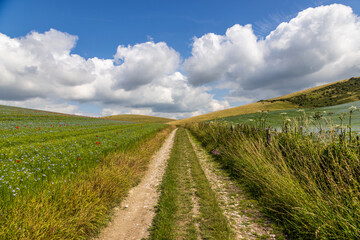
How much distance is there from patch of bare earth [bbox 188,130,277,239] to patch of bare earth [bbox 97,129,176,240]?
2498mm

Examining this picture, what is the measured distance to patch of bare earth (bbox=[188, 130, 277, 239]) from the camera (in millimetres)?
4259

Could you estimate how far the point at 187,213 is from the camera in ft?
17.0

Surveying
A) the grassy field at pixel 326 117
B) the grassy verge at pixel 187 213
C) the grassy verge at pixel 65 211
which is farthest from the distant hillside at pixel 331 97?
the grassy verge at pixel 65 211

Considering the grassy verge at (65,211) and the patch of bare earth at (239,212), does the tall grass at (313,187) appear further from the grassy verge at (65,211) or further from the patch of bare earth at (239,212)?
the grassy verge at (65,211)

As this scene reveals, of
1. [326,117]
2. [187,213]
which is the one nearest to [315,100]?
[326,117]

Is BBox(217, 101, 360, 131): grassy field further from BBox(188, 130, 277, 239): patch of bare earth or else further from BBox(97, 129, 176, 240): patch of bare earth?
BBox(97, 129, 176, 240): patch of bare earth

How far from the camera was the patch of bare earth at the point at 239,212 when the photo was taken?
4.26 metres

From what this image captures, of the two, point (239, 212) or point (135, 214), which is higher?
point (135, 214)

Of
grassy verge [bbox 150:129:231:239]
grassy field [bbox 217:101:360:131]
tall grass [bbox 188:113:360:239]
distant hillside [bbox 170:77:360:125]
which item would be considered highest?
distant hillside [bbox 170:77:360:125]

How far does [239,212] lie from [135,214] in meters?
3.42

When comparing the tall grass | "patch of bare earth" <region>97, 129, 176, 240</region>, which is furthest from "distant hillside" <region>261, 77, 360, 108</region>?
"patch of bare earth" <region>97, 129, 176, 240</region>

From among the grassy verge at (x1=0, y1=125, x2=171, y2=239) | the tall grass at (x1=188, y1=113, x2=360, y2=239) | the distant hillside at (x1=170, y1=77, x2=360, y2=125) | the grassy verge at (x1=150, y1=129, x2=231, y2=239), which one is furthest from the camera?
the distant hillside at (x1=170, y1=77, x2=360, y2=125)

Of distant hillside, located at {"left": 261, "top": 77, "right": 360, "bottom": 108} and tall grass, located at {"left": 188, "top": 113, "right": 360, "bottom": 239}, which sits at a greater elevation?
distant hillside, located at {"left": 261, "top": 77, "right": 360, "bottom": 108}

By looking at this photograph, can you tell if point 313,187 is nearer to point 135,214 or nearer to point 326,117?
point 135,214
